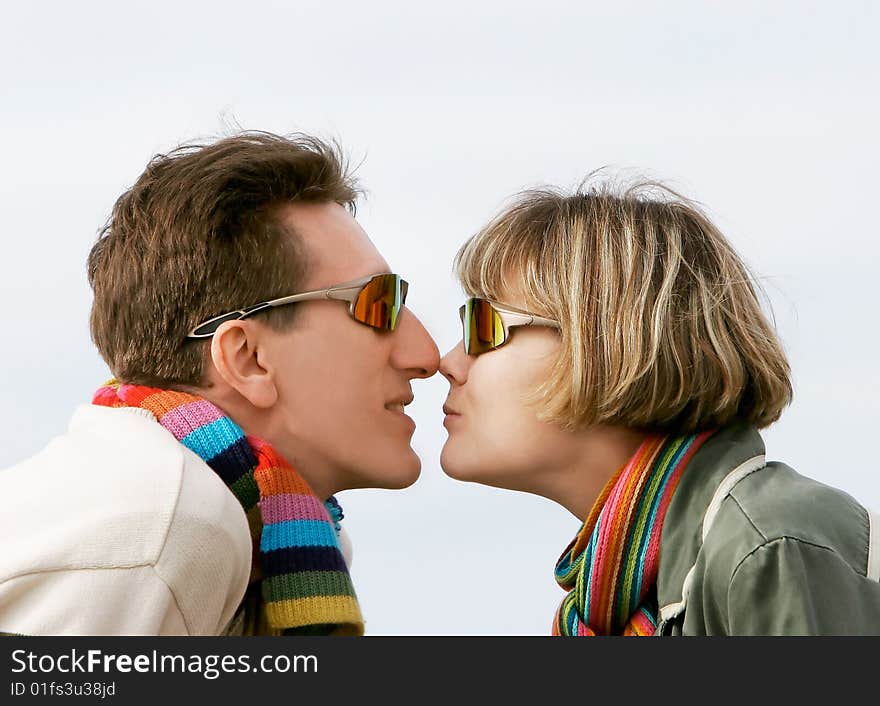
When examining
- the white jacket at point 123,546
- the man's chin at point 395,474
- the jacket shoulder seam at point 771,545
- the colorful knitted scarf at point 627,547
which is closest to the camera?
the white jacket at point 123,546

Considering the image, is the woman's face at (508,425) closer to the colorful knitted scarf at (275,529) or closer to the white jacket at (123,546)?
the colorful knitted scarf at (275,529)

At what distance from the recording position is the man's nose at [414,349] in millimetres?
5407

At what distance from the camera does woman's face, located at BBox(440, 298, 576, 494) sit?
5.12m

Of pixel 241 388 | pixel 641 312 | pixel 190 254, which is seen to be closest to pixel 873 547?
pixel 641 312

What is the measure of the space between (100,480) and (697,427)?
87.6 inches

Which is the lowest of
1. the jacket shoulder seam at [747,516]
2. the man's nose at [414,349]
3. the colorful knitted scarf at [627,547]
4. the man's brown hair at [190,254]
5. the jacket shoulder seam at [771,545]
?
the colorful knitted scarf at [627,547]

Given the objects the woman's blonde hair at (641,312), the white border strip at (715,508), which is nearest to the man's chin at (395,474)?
the woman's blonde hair at (641,312)

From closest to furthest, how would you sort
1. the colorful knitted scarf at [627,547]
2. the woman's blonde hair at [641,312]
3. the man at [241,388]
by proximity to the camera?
the man at [241,388] → the colorful knitted scarf at [627,547] → the woman's blonde hair at [641,312]

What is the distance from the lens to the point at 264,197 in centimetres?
524

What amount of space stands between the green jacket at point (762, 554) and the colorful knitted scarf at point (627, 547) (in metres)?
0.07

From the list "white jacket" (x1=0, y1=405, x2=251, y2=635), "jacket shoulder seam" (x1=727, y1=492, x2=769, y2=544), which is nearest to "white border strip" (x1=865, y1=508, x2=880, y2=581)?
"jacket shoulder seam" (x1=727, y1=492, x2=769, y2=544)

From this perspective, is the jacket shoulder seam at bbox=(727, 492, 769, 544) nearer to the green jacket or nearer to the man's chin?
the green jacket

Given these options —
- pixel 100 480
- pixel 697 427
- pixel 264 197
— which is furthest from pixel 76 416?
pixel 697 427

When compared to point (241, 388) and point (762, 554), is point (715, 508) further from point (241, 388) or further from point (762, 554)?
point (241, 388)
